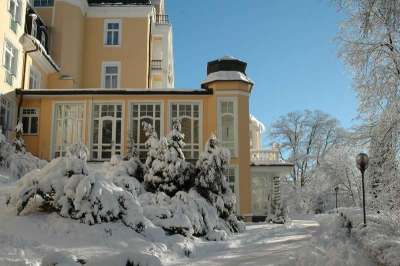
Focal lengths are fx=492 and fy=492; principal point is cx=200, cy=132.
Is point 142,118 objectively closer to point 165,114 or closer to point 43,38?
point 165,114

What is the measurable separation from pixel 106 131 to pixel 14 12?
7.95 metres

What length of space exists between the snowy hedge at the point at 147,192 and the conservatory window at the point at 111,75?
1696cm

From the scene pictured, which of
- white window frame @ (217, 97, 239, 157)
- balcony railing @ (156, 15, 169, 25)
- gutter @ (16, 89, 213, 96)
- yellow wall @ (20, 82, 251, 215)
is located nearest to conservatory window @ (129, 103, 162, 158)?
yellow wall @ (20, 82, 251, 215)

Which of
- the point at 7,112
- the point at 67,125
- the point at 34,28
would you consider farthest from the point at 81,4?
the point at 7,112

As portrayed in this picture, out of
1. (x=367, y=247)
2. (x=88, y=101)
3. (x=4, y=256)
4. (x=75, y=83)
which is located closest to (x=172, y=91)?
(x=88, y=101)

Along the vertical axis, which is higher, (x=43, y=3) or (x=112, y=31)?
(x=43, y=3)

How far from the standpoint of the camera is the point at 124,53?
35.3 metres

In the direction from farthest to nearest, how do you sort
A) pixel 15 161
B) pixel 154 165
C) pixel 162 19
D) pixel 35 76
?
pixel 162 19 < pixel 35 76 < pixel 15 161 < pixel 154 165

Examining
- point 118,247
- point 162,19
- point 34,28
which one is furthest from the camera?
point 162,19

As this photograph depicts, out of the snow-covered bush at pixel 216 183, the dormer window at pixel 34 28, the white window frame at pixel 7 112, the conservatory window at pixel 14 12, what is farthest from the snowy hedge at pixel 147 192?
the dormer window at pixel 34 28

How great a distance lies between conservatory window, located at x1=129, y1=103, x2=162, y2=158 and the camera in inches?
993

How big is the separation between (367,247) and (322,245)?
2.09 m

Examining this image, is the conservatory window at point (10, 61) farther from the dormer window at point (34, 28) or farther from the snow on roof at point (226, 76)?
the snow on roof at point (226, 76)

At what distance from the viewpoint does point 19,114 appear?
2527 centimetres
